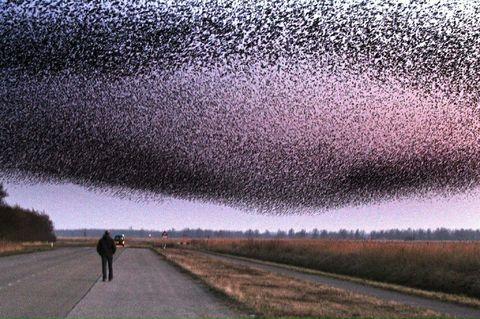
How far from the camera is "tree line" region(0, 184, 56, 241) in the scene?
118025 mm

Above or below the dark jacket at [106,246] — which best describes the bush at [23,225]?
above

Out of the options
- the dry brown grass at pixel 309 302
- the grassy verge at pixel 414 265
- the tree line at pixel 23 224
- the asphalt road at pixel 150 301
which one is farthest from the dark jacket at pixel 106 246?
the tree line at pixel 23 224

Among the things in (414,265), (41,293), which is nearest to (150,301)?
(41,293)

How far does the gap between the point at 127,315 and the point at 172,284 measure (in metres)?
11.2

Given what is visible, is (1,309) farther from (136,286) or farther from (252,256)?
(252,256)

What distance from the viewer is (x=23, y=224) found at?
5221 inches

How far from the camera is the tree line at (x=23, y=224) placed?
11803cm

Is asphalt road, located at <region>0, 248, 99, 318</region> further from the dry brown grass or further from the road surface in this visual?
the dry brown grass

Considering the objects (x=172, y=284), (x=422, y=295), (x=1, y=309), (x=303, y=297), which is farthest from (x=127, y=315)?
(x=422, y=295)

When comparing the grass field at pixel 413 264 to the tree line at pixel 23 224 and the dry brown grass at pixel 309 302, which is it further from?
the tree line at pixel 23 224

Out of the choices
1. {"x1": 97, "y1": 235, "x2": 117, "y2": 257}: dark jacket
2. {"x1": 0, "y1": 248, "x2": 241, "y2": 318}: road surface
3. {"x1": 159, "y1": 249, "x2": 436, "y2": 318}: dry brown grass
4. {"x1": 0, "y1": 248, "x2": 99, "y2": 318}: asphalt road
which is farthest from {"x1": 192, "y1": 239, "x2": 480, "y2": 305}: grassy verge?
{"x1": 0, "y1": 248, "x2": 99, "y2": 318}: asphalt road

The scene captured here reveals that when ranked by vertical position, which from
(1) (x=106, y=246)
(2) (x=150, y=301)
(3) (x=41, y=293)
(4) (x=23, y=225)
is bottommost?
(2) (x=150, y=301)

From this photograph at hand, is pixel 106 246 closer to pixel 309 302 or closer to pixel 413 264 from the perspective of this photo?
pixel 309 302

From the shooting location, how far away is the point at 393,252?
43.4m
